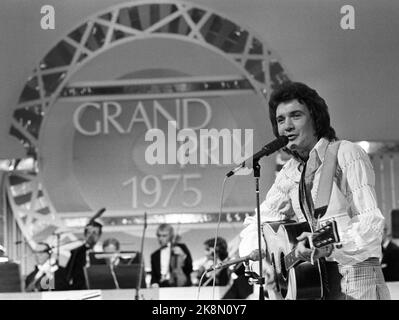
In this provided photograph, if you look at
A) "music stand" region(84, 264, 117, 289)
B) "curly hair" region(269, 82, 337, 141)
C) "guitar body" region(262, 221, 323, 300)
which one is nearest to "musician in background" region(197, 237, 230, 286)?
"music stand" region(84, 264, 117, 289)

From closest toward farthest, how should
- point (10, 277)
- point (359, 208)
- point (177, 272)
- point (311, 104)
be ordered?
point (359, 208) < point (311, 104) < point (10, 277) < point (177, 272)

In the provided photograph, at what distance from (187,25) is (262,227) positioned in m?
1.87

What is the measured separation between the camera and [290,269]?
3.20 metres

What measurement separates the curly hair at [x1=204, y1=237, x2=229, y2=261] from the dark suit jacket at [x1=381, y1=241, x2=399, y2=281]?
0.85 m

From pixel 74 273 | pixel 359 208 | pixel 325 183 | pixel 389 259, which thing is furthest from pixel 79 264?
pixel 359 208

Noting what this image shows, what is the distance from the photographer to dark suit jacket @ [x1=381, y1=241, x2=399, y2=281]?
15.0ft

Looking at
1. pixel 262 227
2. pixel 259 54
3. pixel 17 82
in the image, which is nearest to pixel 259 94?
pixel 259 54

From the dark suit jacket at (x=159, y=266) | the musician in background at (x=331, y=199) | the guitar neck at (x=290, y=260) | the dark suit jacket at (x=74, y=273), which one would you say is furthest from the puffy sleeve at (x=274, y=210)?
the dark suit jacket at (x=74, y=273)

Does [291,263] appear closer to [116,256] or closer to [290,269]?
[290,269]

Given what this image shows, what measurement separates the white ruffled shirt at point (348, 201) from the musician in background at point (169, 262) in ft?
5.26

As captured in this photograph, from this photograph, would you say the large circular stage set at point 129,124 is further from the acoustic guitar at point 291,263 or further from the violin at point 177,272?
the acoustic guitar at point 291,263

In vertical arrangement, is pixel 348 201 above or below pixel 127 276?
above

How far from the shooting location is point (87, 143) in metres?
4.97

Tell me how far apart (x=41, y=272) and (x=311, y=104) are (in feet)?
7.30
